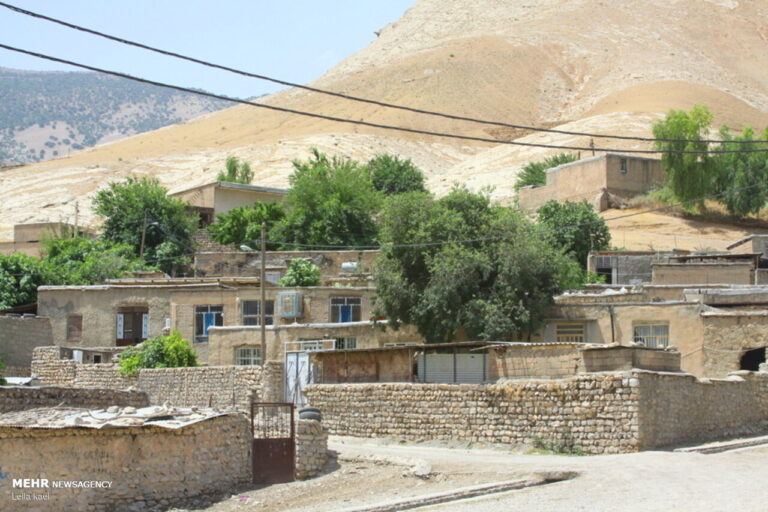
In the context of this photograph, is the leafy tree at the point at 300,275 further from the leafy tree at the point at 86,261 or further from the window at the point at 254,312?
the leafy tree at the point at 86,261

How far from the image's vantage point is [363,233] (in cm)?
4950

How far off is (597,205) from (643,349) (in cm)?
3604

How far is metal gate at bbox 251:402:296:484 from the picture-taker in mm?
18656

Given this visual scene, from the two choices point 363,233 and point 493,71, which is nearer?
point 363,233

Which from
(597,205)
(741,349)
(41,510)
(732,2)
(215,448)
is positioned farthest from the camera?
(732,2)

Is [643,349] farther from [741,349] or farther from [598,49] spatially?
[598,49]

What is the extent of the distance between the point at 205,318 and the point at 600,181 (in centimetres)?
2858

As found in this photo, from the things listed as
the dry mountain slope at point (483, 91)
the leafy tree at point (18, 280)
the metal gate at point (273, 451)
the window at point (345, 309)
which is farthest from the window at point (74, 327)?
the dry mountain slope at point (483, 91)

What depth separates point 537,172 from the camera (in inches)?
2687

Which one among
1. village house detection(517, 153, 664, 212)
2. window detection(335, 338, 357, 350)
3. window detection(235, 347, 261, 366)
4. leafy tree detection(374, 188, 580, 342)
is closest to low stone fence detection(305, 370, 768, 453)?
leafy tree detection(374, 188, 580, 342)

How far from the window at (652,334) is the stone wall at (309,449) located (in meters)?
10.4

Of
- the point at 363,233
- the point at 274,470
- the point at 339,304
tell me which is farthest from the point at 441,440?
the point at 363,233

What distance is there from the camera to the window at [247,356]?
3016 cm

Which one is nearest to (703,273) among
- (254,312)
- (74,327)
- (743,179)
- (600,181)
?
(254,312)
